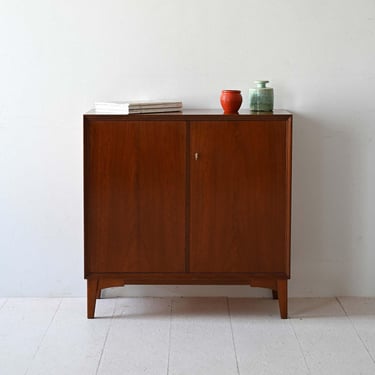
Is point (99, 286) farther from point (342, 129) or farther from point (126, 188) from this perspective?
point (342, 129)

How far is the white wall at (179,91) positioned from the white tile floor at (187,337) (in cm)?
17

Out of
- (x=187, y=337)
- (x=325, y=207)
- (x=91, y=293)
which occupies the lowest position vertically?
(x=187, y=337)

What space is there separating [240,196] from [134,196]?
1.47ft

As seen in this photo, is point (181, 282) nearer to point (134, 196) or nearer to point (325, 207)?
point (134, 196)

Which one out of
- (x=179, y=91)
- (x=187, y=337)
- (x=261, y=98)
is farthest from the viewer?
(x=179, y=91)

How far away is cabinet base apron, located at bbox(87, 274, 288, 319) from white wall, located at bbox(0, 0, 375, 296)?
0.99ft

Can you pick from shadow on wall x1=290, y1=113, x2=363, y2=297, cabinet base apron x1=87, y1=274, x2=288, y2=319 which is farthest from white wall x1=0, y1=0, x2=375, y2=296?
cabinet base apron x1=87, y1=274, x2=288, y2=319

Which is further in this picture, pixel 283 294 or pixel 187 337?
pixel 283 294

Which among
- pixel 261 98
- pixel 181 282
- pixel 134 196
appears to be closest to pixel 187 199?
pixel 134 196

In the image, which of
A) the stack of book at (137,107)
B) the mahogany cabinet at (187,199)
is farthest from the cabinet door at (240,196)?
the stack of book at (137,107)

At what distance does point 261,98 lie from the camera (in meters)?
3.38

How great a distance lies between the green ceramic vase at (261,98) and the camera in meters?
3.38

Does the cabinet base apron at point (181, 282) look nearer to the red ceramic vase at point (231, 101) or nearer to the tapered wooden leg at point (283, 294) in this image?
the tapered wooden leg at point (283, 294)

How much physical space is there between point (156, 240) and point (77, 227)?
49 cm
